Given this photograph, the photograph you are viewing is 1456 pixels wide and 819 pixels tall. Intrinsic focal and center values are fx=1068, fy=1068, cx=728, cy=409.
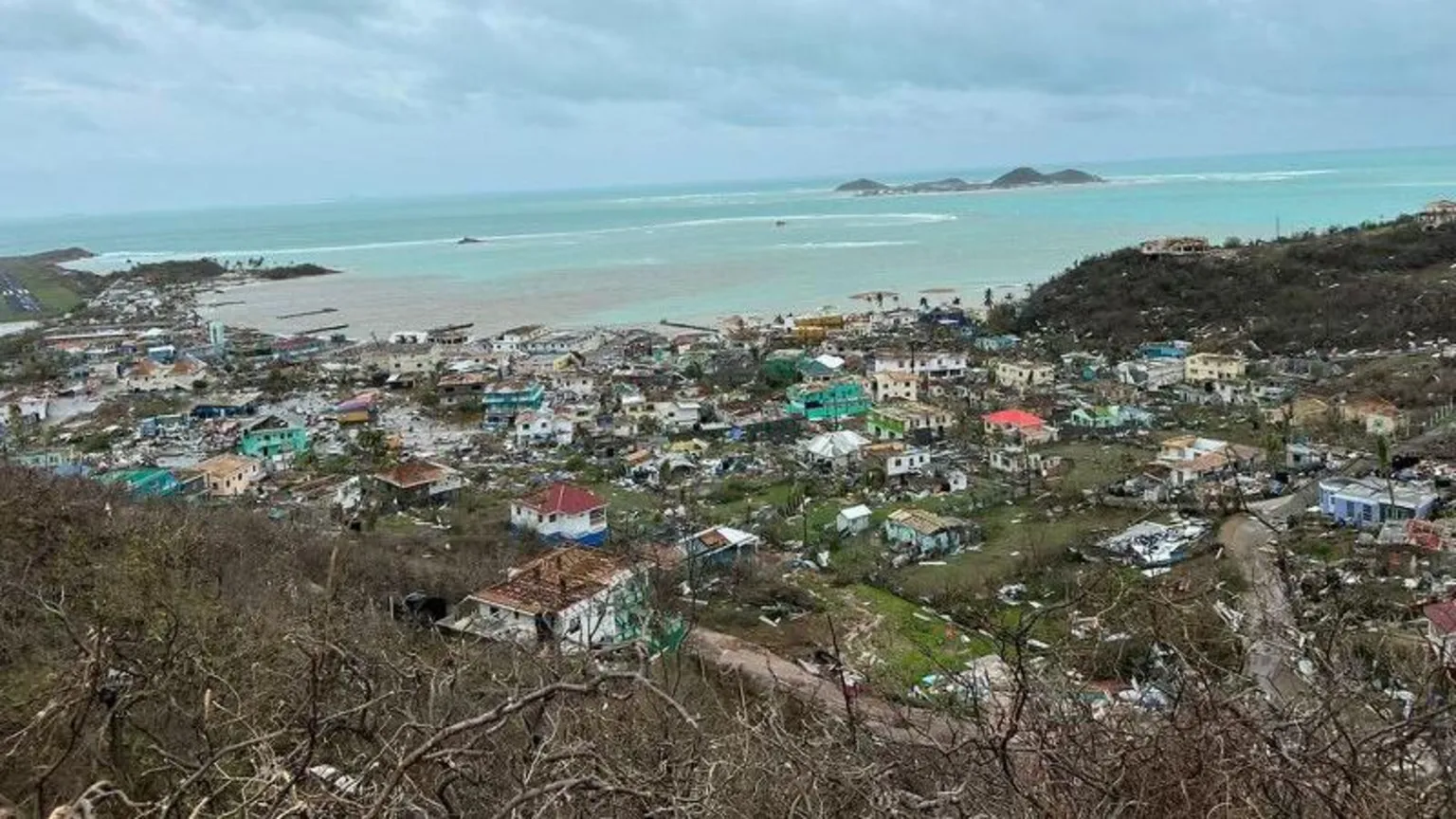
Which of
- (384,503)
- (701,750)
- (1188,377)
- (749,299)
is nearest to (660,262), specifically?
(749,299)

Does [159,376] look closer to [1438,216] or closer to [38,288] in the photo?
[38,288]

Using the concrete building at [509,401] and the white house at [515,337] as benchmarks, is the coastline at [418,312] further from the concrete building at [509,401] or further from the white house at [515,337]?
the concrete building at [509,401]

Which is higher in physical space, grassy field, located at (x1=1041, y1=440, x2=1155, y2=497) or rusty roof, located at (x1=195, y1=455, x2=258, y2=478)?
rusty roof, located at (x1=195, y1=455, x2=258, y2=478)

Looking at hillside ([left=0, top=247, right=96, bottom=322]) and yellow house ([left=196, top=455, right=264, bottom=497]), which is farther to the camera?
hillside ([left=0, top=247, right=96, bottom=322])

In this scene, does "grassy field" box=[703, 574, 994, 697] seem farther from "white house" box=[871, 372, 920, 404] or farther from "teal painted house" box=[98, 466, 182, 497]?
"white house" box=[871, 372, 920, 404]

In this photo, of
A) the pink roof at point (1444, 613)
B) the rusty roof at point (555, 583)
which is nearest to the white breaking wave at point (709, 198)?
the rusty roof at point (555, 583)

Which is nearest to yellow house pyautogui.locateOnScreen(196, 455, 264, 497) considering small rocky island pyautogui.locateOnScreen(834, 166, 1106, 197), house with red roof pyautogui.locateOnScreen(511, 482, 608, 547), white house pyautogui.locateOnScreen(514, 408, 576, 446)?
white house pyautogui.locateOnScreen(514, 408, 576, 446)

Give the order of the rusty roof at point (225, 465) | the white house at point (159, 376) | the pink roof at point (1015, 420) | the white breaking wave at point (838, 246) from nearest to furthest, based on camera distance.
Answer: the rusty roof at point (225, 465), the pink roof at point (1015, 420), the white house at point (159, 376), the white breaking wave at point (838, 246)
